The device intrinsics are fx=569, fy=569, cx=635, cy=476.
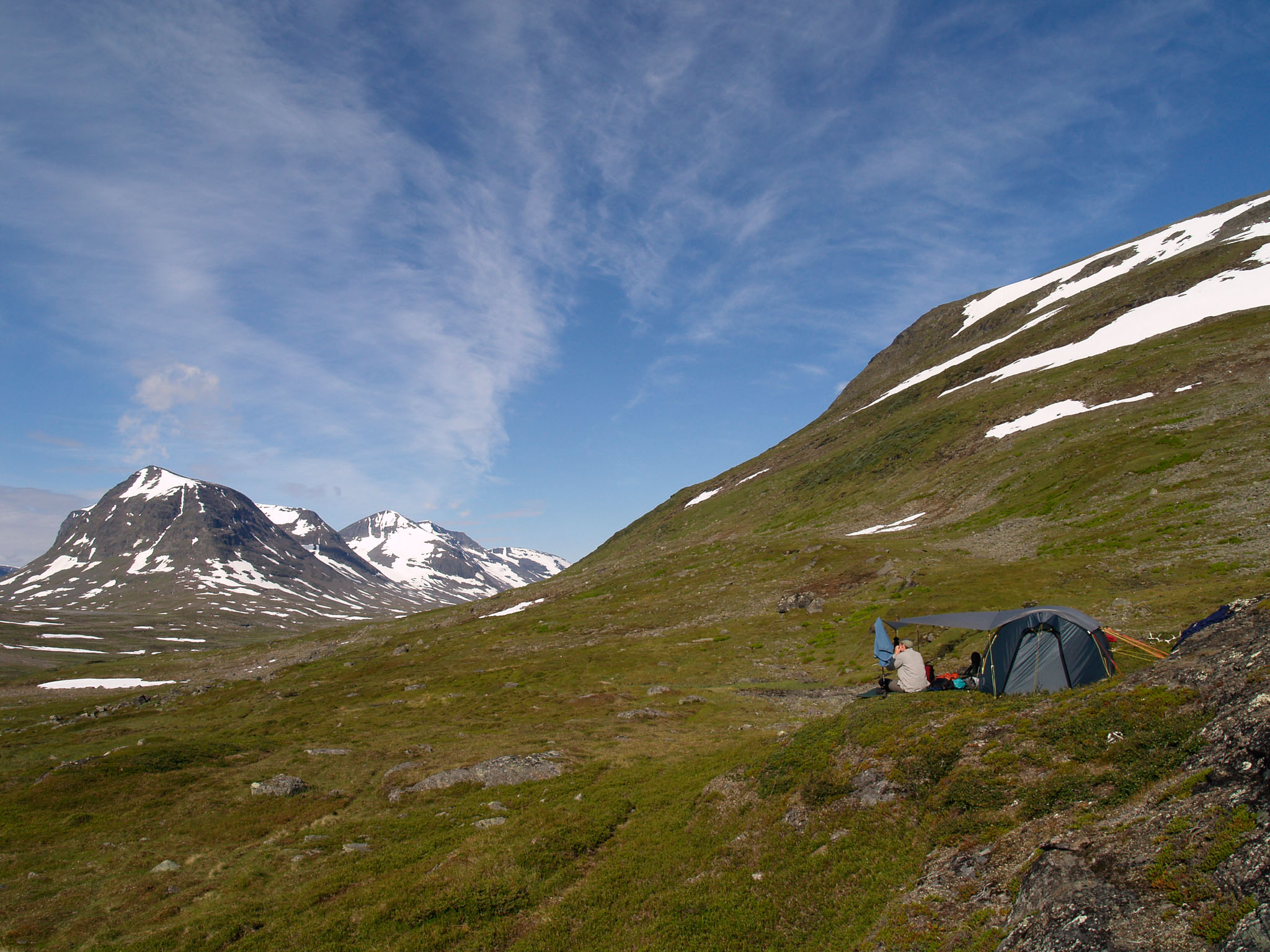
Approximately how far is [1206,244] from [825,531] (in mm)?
116734

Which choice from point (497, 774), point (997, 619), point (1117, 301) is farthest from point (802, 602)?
point (1117, 301)

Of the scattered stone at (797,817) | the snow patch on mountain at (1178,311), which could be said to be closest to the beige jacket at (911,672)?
the scattered stone at (797,817)

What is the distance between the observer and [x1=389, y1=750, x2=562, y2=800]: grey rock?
3039cm

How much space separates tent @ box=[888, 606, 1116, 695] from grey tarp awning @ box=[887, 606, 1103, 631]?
0.12 feet

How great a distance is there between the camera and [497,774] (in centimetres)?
3100

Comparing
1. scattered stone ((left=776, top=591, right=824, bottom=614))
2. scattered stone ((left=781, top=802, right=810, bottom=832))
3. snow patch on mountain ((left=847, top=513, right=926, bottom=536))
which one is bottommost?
scattered stone ((left=781, top=802, right=810, bottom=832))


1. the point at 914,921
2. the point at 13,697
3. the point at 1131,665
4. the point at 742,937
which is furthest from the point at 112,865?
the point at 13,697

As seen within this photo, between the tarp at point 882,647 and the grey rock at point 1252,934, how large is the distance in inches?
877

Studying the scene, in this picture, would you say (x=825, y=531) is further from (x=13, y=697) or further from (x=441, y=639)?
(x=13, y=697)

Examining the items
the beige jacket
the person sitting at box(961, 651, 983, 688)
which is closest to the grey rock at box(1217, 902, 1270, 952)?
the beige jacket

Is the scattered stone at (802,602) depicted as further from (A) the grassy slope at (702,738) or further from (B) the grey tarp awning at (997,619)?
(B) the grey tarp awning at (997,619)

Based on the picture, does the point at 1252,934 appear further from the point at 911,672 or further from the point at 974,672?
the point at 974,672

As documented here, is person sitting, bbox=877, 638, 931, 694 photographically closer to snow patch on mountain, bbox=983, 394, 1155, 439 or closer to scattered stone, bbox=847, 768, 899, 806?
scattered stone, bbox=847, 768, 899, 806

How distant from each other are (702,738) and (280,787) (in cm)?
2478
